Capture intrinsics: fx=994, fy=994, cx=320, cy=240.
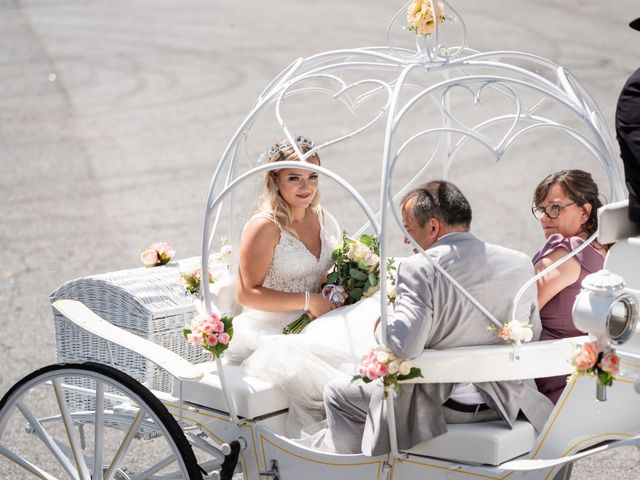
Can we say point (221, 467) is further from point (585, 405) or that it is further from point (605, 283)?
point (605, 283)

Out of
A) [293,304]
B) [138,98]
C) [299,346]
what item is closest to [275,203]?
[293,304]

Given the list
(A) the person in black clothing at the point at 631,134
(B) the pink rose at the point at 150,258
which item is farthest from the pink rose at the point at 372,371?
(B) the pink rose at the point at 150,258

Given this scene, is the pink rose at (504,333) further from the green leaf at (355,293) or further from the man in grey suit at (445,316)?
the green leaf at (355,293)

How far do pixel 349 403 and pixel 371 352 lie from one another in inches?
14.6

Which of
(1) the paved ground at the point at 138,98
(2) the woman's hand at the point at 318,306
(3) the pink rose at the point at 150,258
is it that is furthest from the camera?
(1) the paved ground at the point at 138,98

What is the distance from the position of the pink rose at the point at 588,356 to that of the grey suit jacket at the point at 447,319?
41cm

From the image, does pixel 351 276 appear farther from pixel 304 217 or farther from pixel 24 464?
pixel 24 464

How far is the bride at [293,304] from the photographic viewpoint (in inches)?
146

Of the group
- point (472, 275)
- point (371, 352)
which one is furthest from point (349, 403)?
point (472, 275)

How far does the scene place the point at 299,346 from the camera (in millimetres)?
3773

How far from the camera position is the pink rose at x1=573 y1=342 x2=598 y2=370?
2.81 m

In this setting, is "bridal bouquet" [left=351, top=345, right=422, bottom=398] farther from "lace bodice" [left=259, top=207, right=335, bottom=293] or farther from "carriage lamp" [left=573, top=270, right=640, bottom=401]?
"lace bodice" [left=259, top=207, right=335, bottom=293]

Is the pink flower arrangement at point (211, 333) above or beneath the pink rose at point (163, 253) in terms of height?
beneath

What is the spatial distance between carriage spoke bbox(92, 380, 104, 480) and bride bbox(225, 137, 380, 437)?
22.7 inches
